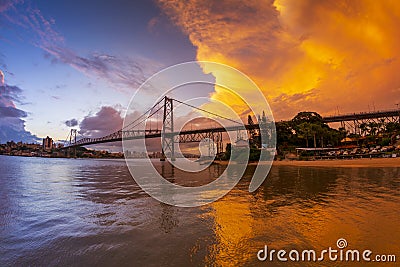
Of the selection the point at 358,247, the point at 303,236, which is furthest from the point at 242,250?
the point at 358,247

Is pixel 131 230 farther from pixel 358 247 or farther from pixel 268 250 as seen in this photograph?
pixel 358 247

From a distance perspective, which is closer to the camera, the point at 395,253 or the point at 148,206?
the point at 395,253

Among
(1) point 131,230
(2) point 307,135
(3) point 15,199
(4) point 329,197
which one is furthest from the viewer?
(2) point 307,135

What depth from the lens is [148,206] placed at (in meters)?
6.74

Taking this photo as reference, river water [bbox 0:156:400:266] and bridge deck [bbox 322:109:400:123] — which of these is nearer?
river water [bbox 0:156:400:266]

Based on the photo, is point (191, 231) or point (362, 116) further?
point (362, 116)

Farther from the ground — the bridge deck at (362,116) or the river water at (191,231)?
the bridge deck at (362,116)

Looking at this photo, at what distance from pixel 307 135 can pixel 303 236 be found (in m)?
41.9

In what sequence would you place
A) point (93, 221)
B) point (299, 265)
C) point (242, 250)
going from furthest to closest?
point (93, 221) → point (242, 250) → point (299, 265)

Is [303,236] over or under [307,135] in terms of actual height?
under

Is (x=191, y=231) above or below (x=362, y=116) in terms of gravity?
below

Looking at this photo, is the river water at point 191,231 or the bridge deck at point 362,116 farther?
the bridge deck at point 362,116

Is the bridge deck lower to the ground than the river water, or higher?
higher

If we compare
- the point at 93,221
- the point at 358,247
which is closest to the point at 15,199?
the point at 93,221
